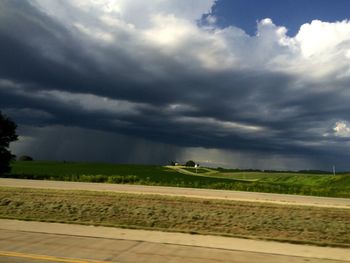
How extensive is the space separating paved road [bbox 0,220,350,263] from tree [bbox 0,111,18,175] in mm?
43944

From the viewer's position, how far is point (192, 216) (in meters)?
17.3

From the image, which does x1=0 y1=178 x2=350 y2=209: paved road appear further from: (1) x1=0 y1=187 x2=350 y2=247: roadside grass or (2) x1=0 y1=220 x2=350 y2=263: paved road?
(2) x1=0 y1=220 x2=350 y2=263: paved road

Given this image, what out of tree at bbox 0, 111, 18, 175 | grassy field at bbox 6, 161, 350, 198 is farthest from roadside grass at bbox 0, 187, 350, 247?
tree at bbox 0, 111, 18, 175

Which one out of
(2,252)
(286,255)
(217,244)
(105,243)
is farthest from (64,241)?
(286,255)

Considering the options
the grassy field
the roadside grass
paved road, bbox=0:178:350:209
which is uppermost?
the grassy field

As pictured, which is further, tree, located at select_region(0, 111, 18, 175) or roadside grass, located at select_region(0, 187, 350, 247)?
tree, located at select_region(0, 111, 18, 175)

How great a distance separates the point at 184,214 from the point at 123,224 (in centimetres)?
310

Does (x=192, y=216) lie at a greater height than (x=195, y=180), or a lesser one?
lesser

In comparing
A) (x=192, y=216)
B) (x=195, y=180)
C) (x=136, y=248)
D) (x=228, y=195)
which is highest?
(x=195, y=180)

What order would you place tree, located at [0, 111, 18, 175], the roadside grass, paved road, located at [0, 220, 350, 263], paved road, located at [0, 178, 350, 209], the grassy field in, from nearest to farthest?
1. paved road, located at [0, 220, 350, 263]
2. the roadside grass
3. paved road, located at [0, 178, 350, 209]
4. the grassy field
5. tree, located at [0, 111, 18, 175]

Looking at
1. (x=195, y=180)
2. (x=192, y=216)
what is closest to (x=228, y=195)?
(x=192, y=216)

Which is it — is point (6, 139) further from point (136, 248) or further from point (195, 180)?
point (136, 248)

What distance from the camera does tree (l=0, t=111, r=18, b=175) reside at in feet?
181

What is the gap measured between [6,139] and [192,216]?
45.4 meters
